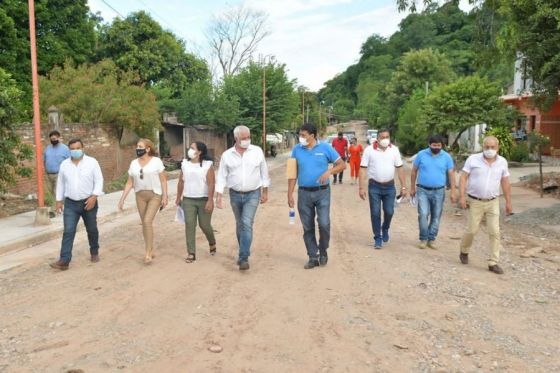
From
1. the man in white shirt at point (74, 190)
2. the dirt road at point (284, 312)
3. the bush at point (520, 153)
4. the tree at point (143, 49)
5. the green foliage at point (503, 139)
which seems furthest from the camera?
the tree at point (143, 49)

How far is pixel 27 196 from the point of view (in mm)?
13625

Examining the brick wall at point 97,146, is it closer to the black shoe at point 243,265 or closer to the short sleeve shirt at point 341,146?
the short sleeve shirt at point 341,146

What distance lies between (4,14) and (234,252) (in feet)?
73.8

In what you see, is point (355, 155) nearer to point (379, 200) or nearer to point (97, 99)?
point (97, 99)

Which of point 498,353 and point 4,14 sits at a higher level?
point 4,14

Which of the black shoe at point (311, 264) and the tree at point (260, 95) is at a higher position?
the tree at point (260, 95)

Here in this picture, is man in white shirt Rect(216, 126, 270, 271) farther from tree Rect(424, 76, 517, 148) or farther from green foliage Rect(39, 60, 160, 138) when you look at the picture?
tree Rect(424, 76, 517, 148)

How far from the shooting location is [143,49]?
3669 cm

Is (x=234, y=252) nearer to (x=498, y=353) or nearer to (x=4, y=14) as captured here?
(x=498, y=353)

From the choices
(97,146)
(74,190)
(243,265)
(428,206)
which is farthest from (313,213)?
(97,146)

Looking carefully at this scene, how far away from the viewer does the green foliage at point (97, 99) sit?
17.5 meters

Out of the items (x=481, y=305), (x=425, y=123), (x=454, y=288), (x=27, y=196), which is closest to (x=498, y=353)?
(x=481, y=305)

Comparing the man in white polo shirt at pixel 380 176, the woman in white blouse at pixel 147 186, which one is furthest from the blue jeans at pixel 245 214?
the man in white polo shirt at pixel 380 176

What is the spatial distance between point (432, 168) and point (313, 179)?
7.24 ft
